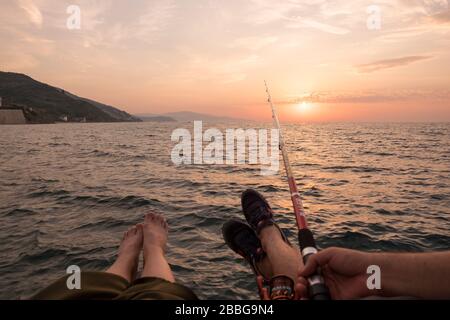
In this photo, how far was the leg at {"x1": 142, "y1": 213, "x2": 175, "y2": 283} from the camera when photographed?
3334 millimetres

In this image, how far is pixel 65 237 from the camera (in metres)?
6.81

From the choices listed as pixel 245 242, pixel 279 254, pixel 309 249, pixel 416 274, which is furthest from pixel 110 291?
pixel 245 242

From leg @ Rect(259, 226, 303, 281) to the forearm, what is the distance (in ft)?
4.19

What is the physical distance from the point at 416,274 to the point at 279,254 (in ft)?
6.53

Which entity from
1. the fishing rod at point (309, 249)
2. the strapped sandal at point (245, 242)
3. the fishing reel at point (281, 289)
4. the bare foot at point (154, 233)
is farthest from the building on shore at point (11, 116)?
the fishing reel at point (281, 289)

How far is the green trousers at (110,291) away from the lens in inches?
94.4

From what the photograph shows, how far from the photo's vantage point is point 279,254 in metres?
4.10

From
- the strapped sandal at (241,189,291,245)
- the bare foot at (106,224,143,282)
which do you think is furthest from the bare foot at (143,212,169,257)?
the strapped sandal at (241,189,291,245)

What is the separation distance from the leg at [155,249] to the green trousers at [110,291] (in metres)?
0.45

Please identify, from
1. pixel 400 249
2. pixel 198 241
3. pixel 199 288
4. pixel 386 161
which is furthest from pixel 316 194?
pixel 386 161

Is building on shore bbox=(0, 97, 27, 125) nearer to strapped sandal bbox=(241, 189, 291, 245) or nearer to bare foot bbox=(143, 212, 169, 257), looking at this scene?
bare foot bbox=(143, 212, 169, 257)
